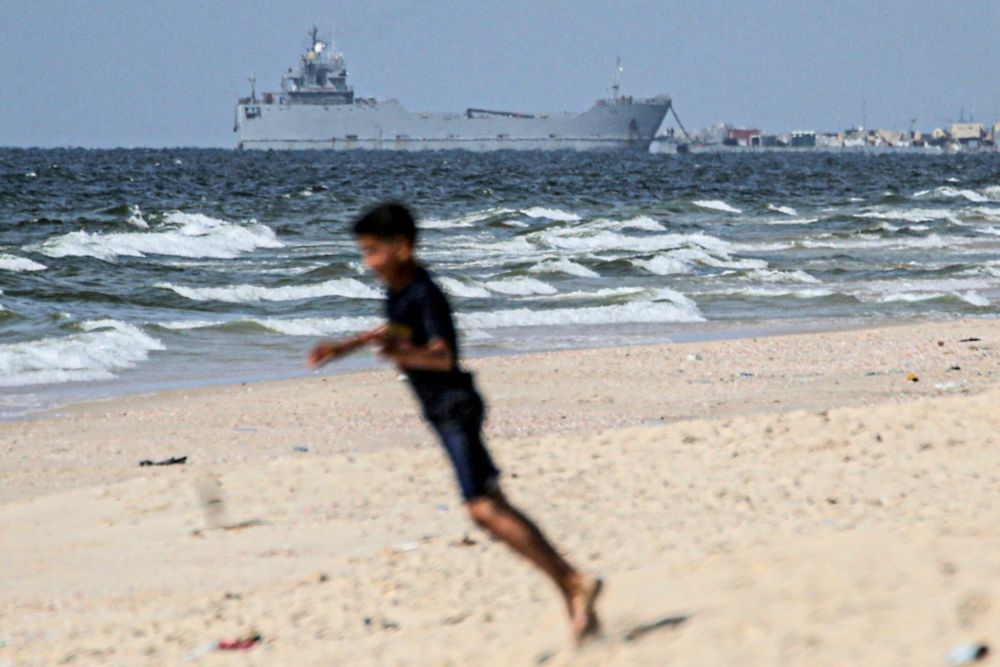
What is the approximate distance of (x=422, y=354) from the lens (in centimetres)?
406

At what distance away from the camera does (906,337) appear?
608 inches

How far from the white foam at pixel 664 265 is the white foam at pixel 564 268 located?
1143 mm

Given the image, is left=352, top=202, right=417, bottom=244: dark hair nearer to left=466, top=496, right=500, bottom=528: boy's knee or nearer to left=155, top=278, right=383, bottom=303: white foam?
left=466, top=496, right=500, bottom=528: boy's knee

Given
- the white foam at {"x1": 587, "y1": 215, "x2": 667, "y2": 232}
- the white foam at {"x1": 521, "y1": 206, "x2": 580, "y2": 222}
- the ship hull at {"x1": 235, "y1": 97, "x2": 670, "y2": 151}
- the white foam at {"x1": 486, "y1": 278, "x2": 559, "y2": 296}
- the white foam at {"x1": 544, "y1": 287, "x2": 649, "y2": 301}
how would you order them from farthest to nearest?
the ship hull at {"x1": 235, "y1": 97, "x2": 670, "y2": 151}, the white foam at {"x1": 521, "y1": 206, "x2": 580, "y2": 222}, the white foam at {"x1": 587, "y1": 215, "x2": 667, "y2": 232}, the white foam at {"x1": 486, "y1": 278, "x2": 559, "y2": 296}, the white foam at {"x1": 544, "y1": 287, "x2": 649, "y2": 301}

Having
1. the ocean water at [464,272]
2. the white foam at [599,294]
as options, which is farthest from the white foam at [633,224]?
the white foam at [599,294]

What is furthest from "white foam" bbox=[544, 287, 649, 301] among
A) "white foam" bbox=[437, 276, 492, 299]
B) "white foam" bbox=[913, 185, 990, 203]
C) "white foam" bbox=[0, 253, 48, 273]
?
"white foam" bbox=[913, 185, 990, 203]

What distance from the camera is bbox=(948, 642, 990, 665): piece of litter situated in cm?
403

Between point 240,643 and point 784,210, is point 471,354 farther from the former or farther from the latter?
point 784,210

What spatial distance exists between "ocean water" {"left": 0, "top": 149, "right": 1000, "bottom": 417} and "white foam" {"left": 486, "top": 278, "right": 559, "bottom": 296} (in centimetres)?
6

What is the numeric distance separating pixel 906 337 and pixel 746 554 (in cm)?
1055

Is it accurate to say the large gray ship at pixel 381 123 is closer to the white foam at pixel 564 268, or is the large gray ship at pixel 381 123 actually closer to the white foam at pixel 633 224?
the white foam at pixel 633 224

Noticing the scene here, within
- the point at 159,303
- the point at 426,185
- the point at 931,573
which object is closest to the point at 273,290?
the point at 159,303

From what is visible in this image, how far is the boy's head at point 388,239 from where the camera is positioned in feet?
13.6

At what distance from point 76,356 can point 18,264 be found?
12.6 m
